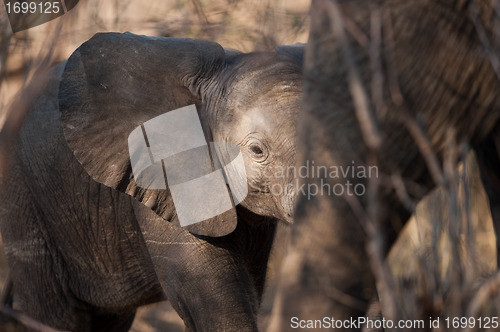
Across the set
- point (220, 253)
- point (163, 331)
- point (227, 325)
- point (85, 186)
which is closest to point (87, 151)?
point (85, 186)

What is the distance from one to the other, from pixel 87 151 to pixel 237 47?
0.70 m

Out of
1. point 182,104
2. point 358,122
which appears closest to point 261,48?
point 182,104

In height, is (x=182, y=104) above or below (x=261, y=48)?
below

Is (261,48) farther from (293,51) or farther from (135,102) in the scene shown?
(135,102)

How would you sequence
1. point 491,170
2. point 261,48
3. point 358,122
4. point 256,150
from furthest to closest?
point 261,48 < point 256,150 < point 491,170 < point 358,122

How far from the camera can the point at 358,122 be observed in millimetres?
1487

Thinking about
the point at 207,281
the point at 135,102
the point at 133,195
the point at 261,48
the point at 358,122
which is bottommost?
the point at 207,281

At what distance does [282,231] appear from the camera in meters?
4.38

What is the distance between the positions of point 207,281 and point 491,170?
131 centimetres

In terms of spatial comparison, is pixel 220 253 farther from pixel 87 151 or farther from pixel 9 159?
pixel 9 159

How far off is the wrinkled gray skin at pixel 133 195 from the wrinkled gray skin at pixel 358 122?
3.09 feet

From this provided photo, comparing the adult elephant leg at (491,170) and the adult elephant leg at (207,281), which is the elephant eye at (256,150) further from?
the adult elephant leg at (491,170)

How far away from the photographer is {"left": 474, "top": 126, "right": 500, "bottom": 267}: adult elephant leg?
171cm

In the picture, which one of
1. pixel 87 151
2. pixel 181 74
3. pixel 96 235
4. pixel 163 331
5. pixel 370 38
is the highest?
pixel 370 38
